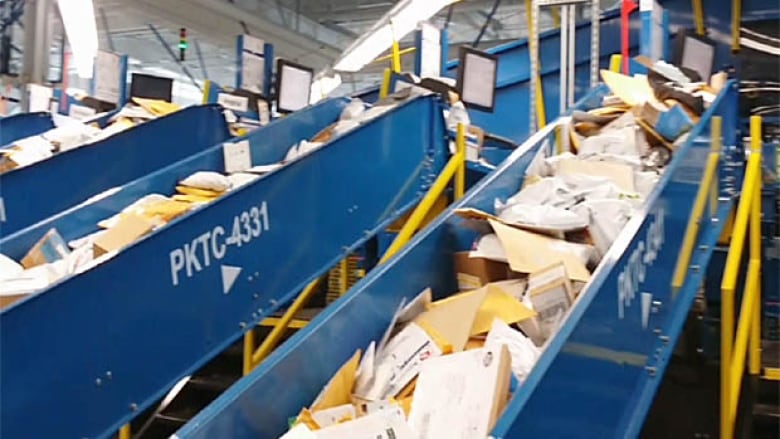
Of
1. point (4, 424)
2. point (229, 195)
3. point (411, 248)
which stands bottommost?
point (4, 424)

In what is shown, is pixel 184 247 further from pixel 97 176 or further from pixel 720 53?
pixel 720 53

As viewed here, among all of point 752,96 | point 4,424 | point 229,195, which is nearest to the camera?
point 4,424

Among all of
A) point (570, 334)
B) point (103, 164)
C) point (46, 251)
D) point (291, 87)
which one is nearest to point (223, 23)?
point (291, 87)

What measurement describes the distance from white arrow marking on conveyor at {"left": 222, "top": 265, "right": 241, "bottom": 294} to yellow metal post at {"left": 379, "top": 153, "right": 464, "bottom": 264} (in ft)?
A: 2.96

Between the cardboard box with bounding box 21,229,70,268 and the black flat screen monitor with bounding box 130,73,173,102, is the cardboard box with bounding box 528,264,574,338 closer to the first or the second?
the cardboard box with bounding box 21,229,70,268

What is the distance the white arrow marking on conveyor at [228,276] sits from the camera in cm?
221

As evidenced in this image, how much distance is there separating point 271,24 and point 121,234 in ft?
29.3

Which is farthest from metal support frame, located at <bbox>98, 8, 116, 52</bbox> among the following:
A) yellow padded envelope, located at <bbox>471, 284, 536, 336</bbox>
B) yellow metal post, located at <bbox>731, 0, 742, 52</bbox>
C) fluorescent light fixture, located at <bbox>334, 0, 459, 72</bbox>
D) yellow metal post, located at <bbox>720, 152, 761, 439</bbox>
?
yellow padded envelope, located at <bbox>471, 284, 536, 336</bbox>

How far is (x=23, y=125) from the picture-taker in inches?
209

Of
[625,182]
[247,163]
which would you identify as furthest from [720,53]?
[247,163]

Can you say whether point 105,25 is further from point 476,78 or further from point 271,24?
point 476,78

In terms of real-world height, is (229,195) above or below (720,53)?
below

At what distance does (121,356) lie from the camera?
1854 mm

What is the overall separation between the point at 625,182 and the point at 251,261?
1422 mm
